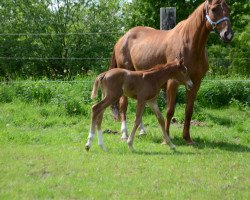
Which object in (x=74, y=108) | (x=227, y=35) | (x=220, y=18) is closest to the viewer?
(x=227, y=35)

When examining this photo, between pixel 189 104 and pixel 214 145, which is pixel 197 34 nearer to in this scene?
pixel 189 104

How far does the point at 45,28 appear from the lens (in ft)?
49.3

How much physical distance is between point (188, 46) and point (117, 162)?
8.56 ft

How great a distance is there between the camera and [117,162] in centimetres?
630

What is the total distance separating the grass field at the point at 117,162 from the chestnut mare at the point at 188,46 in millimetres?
746

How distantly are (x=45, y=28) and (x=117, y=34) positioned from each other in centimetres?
242

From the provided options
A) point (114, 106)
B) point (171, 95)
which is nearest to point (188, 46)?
point (171, 95)

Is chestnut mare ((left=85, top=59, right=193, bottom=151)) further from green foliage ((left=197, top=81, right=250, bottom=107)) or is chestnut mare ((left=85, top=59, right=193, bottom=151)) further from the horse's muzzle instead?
green foliage ((left=197, top=81, right=250, bottom=107))

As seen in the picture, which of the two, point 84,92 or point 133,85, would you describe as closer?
point 133,85

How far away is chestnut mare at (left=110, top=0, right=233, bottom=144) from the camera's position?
7402 millimetres

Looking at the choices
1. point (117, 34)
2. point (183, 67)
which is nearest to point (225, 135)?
point (183, 67)

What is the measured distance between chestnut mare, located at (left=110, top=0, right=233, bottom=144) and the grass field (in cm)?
75

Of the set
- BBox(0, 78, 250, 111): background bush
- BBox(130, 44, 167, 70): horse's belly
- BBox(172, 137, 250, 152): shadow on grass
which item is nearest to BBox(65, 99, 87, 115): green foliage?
BBox(0, 78, 250, 111): background bush

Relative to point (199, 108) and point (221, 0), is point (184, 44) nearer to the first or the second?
point (221, 0)
